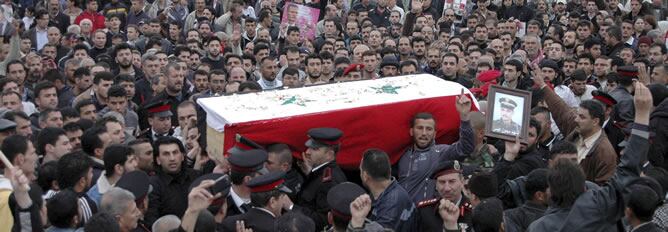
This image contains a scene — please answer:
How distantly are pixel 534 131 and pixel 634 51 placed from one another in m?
7.08

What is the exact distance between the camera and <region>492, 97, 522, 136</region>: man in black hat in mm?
7605

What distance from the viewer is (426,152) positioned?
7.87 m

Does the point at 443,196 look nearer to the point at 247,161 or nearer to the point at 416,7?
the point at 247,161

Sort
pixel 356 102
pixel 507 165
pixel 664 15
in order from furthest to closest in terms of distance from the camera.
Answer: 1. pixel 664 15
2. pixel 356 102
3. pixel 507 165

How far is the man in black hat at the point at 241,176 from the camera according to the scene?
690 cm

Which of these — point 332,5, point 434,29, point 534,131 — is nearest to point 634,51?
point 434,29

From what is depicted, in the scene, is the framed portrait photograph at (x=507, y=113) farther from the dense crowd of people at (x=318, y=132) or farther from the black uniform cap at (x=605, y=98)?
the black uniform cap at (x=605, y=98)

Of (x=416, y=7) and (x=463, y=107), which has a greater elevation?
(x=463, y=107)

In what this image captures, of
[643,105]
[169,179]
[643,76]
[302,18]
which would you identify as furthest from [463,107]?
[302,18]

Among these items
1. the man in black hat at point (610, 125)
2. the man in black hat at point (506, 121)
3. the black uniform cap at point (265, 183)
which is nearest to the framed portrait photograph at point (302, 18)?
the man in black hat at point (610, 125)

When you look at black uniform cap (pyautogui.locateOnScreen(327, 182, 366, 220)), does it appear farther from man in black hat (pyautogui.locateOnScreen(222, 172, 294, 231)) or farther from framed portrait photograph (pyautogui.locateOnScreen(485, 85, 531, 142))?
framed portrait photograph (pyautogui.locateOnScreen(485, 85, 531, 142))

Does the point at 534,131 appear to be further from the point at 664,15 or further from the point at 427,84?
the point at 664,15

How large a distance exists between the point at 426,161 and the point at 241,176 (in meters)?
1.54

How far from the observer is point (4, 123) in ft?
26.1
